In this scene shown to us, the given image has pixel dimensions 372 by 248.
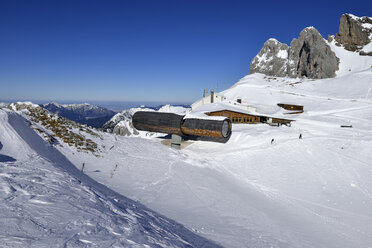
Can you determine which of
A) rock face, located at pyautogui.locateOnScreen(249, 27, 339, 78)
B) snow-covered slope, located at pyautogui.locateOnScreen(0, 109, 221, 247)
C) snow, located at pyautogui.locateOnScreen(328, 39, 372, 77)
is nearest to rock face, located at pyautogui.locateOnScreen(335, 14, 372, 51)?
snow, located at pyautogui.locateOnScreen(328, 39, 372, 77)

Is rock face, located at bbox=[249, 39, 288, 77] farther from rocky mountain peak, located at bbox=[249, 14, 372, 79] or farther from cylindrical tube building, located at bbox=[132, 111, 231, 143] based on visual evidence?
cylindrical tube building, located at bbox=[132, 111, 231, 143]

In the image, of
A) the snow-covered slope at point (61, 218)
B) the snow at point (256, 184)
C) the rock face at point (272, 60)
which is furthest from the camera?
the rock face at point (272, 60)

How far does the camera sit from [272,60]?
138m

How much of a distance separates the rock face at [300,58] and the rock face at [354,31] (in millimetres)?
17314

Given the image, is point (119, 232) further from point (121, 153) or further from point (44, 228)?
point (121, 153)

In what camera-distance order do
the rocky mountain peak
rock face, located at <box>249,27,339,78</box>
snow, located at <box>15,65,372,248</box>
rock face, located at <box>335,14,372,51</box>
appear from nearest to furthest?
snow, located at <box>15,65,372,248</box> < rock face, located at <box>249,27,339,78</box> < the rocky mountain peak < rock face, located at <box>335,14,372,51</box>

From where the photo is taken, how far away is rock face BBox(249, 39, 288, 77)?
133m

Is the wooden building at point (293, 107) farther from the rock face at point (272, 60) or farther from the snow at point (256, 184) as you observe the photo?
the rock face at point (272, 60)

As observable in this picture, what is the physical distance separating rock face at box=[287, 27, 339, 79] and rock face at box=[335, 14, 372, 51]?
17314mm

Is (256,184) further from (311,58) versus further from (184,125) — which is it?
(311,58)

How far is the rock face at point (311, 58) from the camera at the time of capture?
110 metres

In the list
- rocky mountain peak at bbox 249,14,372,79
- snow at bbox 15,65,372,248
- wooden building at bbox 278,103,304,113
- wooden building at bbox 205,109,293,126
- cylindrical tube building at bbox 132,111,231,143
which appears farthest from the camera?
rocky mountain peak at bbox 249,14,372,79

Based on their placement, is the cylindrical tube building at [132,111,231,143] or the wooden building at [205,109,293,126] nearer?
the cylindrical tube building at [132,111,231,143]

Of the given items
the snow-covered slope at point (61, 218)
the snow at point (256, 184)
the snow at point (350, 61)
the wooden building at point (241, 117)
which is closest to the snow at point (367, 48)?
the snow at point (350, 61)
